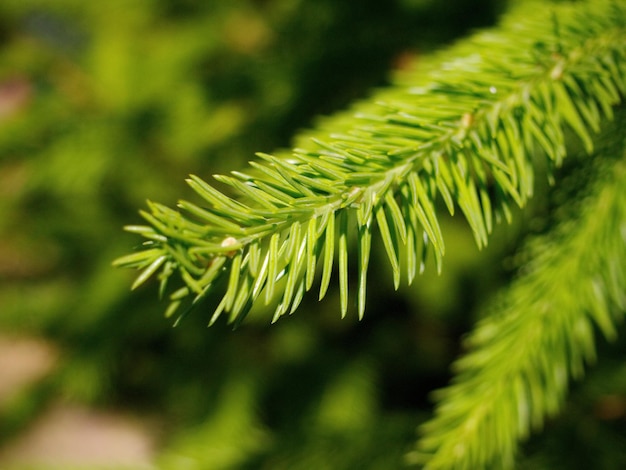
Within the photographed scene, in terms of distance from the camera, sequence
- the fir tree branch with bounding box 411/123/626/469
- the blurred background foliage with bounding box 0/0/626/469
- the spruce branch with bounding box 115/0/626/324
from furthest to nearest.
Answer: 1. the blurred background foliage with bounding box 0/0/626/469
2. the fir tree branch with bounding box 411/123/626/469
3. the spruce branch with bounding box 115/0/626/324

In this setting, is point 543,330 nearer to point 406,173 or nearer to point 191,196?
point 406,173

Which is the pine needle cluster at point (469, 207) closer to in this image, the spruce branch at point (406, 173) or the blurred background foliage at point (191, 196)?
the spruce branch at point (406, 173)

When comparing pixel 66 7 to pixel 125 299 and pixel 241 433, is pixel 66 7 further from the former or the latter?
pixel 241 433

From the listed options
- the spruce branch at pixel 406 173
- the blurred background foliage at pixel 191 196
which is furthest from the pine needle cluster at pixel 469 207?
the blurred background foliage at pixel 191 196

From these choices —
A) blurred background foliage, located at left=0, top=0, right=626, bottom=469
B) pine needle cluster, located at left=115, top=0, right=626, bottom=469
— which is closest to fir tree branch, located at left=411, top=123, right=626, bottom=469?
pine needle cluster, located at left=115, top=0, right=626, bottom=469

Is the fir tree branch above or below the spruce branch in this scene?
below

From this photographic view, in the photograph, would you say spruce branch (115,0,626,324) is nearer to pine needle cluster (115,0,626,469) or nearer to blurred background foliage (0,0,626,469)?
pine needle cluster (115,0,626,469)
